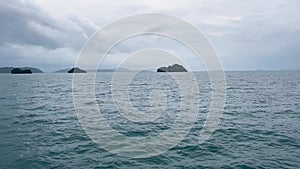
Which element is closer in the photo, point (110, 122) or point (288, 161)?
point (288, 161)

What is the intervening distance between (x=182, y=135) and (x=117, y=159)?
640 centimetres

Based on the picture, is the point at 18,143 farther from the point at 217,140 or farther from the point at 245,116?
the point at 245,116

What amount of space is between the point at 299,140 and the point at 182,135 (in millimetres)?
7673

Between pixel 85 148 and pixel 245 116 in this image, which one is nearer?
pixel 85 148

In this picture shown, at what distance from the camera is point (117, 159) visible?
44.0ft

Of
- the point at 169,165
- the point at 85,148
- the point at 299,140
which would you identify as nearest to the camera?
the point at 169,165

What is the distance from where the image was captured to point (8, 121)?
22.6 m

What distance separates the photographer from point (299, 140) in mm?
16781

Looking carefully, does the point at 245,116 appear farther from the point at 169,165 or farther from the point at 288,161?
the point at 169,165

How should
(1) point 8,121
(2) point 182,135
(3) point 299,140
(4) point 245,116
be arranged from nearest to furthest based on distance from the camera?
(3) point 299,140 → (2) point 182,135 → (1) point 8,121 → (4) point 245,116

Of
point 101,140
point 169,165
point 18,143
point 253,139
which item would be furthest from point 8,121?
point 253,139

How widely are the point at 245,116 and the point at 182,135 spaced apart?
10.1 metres

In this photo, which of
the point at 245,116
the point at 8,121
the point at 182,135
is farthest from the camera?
the point at 245,116

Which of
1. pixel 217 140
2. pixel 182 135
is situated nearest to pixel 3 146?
pixel 182 135
